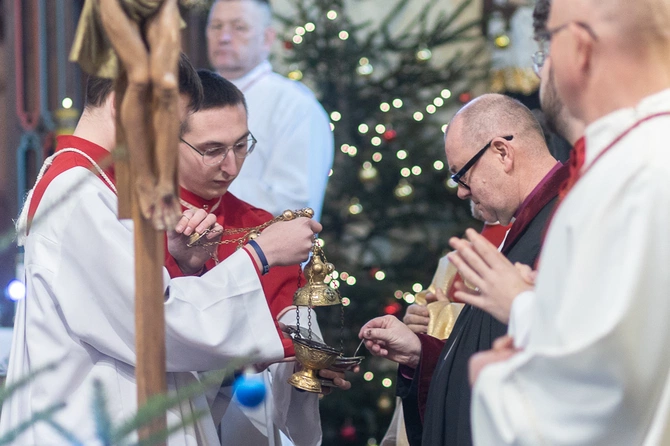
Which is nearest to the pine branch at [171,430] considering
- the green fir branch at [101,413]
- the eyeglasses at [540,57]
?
the green fir branch at [101,413]

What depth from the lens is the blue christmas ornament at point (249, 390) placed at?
Result: 332 cm

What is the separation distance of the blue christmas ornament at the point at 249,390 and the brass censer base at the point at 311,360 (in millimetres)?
356

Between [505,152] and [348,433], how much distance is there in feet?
13.9

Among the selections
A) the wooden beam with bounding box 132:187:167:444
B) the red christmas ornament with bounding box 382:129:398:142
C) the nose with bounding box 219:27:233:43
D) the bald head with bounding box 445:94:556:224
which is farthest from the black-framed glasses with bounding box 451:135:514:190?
the red christmas ornament with bounding box 382:129:398:142

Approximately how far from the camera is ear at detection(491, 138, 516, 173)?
3105 mm

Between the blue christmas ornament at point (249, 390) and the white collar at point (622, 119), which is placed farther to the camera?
the blue christmas ornament at point (249, 390)

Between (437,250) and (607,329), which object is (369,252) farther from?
(607,329)

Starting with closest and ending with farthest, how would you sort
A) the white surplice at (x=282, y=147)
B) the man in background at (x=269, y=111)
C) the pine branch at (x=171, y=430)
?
the pine branch at (x=171, y=430)
the white surplice at (x=282, y=147)
the man in background at (x=269, y=111)

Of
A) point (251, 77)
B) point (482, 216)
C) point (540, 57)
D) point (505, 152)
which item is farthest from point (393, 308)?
point (540, 57)

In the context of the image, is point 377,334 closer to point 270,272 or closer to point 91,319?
point 270,272

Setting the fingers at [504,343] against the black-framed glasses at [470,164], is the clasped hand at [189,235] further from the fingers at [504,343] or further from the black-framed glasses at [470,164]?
the fingers at [504,343]

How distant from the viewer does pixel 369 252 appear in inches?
293

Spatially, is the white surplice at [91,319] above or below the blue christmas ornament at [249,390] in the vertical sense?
above

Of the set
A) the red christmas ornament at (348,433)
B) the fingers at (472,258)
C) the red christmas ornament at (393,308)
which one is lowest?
the red christmas ornament at (348,433)
